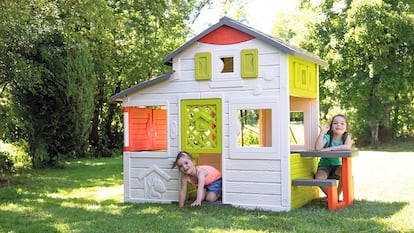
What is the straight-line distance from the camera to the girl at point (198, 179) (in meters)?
7.64

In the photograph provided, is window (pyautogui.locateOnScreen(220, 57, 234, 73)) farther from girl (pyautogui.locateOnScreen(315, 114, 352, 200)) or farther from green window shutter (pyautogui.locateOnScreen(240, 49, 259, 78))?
girl (pyautogui.locateOnScreen(315, 114, 352, 200))

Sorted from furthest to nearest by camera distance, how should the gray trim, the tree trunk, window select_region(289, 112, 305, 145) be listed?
the tree trunk < window select_region(289, 112, 305, 145) < the gray trim

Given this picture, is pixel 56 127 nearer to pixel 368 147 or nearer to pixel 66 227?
pixel 66 227

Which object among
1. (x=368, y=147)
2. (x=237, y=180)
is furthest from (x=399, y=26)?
(x=237, y=180)

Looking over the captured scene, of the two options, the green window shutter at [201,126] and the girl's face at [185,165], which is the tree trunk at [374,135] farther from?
the girl's face at [185,165]

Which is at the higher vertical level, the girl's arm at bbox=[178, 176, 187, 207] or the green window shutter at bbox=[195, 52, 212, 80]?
the green window shutter at bbox=[195, 52, 212, 80]

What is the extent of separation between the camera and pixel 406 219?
6398mm

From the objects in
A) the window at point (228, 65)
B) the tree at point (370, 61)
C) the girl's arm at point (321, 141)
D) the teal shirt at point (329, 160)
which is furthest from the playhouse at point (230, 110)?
the tree at point (370, 61)

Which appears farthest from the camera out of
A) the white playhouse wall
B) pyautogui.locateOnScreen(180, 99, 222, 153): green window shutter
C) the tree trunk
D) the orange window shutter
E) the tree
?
the tree trunk

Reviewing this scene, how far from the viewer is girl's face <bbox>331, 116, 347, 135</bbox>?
8.08 metres

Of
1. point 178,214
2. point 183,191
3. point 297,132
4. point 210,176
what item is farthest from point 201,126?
point 297,132

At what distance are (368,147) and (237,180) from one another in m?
19.0

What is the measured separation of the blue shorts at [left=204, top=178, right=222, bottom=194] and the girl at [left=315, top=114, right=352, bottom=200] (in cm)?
152

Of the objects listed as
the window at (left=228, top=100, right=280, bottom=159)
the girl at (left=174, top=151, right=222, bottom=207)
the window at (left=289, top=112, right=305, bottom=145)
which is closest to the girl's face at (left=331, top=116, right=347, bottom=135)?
the window at (left=289, top=112, right=305, bottom=145)
